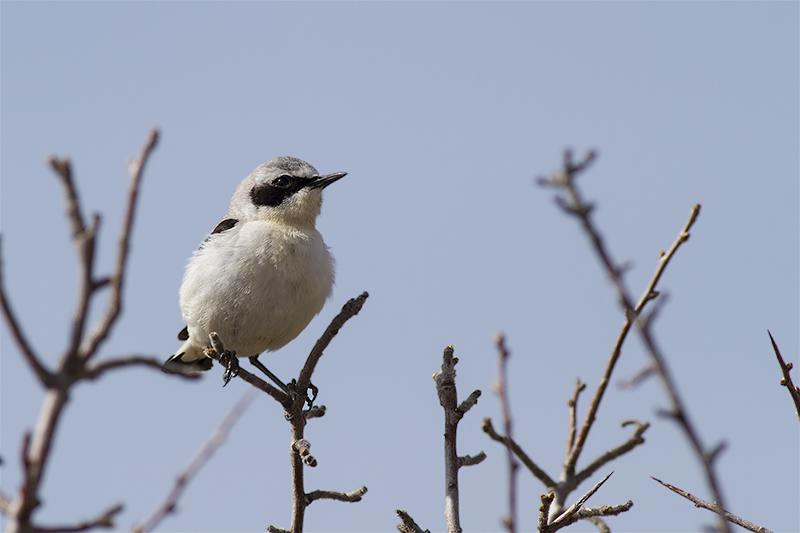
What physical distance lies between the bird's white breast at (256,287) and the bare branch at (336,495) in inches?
103

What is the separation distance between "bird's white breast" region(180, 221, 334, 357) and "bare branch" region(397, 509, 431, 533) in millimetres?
3496

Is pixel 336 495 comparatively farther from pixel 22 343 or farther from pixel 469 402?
pixel 22 343

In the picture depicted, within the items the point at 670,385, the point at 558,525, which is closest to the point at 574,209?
the point at 670,385

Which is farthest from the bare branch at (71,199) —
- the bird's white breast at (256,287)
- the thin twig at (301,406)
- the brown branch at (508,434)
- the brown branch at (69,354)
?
the bird's white breast at (256,287)

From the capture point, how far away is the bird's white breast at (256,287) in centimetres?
670

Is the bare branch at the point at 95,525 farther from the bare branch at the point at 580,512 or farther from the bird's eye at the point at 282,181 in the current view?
the bird's eye at the point at 282,181

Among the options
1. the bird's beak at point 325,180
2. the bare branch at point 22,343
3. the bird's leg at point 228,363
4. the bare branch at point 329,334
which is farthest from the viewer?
the bird's beak at point 325,180

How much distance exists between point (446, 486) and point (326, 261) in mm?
4149

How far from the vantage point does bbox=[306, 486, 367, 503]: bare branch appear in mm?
4316

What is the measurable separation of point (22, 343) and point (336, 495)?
3273 millimetres

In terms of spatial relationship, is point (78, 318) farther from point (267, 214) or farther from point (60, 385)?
point (267, 214)

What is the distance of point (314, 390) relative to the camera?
6688 millimetres

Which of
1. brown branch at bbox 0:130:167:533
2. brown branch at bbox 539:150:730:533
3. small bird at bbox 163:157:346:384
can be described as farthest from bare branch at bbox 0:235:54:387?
small bird at bbox 163:157:346:384

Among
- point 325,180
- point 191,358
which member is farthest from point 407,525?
point 191,358
